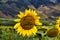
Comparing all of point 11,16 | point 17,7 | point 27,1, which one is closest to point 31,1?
point 27,1

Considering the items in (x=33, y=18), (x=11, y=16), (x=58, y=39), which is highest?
(x=33, y=18)

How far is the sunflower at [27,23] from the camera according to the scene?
1192mm

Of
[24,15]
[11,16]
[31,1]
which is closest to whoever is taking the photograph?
[24,15]

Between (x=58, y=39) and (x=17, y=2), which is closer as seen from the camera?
(x=58, y=39)

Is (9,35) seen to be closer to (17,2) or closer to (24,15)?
(24,15)

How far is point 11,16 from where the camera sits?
9.66ft

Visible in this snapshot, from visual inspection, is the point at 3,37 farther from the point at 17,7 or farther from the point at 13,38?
the point at 17,7

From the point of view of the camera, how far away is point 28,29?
1327mm

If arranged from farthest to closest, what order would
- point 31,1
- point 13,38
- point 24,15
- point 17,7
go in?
point 31,1
point 17,7
point 24,15
point 13,38

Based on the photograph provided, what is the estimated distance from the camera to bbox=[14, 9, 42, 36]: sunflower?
1.19m

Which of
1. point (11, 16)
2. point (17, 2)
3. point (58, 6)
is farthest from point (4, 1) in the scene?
point (58, 6)

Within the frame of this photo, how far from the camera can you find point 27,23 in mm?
1159

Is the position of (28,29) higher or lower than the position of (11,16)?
higher

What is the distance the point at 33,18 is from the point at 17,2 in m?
2.11
